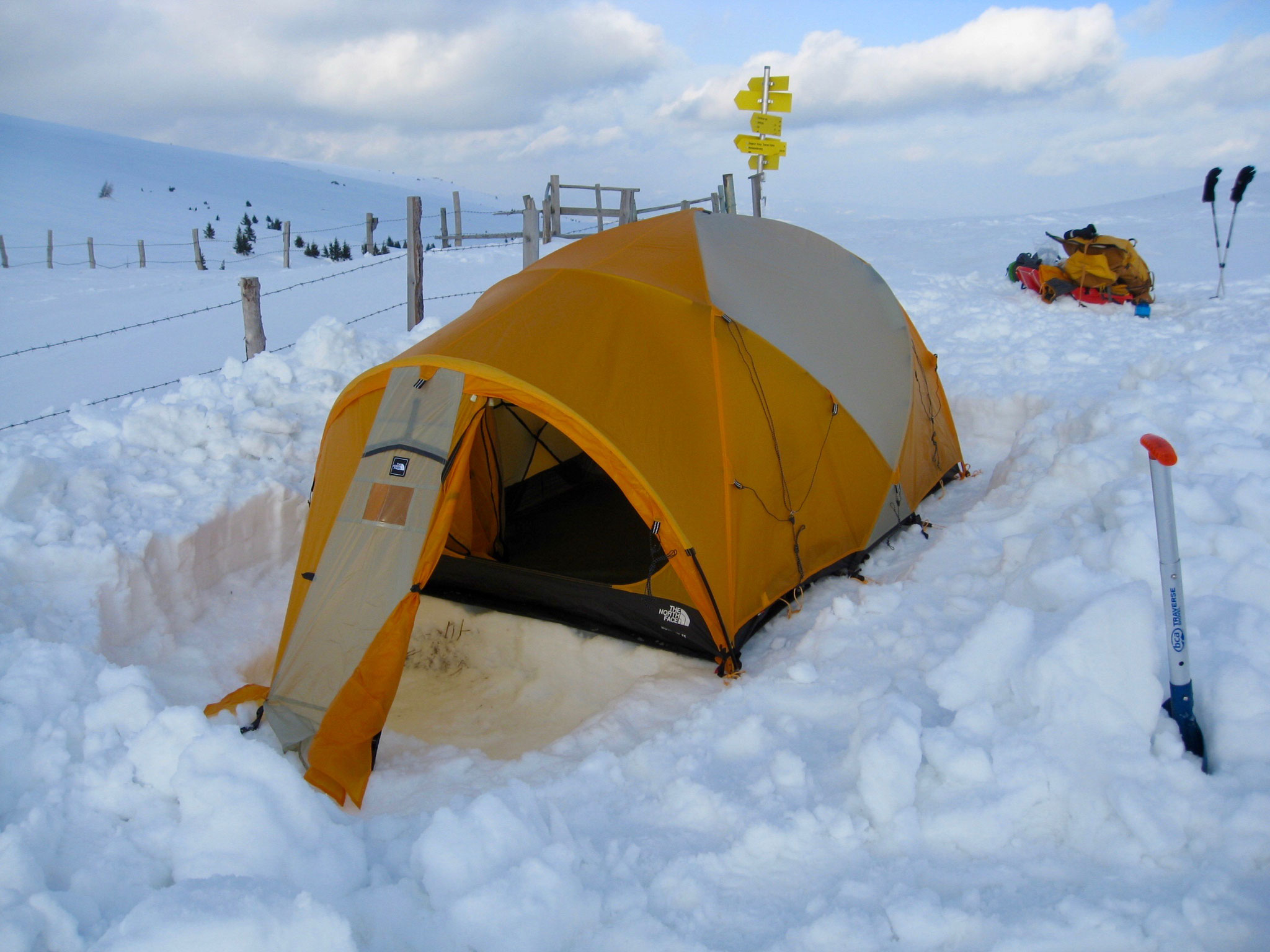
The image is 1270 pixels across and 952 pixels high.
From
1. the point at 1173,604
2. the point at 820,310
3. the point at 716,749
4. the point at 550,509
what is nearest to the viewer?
the point at 1173,604

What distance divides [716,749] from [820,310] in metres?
3.03

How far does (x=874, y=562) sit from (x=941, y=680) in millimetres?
1987

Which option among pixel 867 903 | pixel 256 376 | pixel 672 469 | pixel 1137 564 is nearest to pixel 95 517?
pixel 256 376

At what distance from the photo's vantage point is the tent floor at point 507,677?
13.2 ft

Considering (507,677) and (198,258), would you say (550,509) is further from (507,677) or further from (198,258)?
(198,258)

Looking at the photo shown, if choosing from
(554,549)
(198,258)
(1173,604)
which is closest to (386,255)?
(198,258)

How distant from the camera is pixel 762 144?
562 inches

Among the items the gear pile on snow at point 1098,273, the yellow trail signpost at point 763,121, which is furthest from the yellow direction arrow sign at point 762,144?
the gear pile on snow at point 1098,273

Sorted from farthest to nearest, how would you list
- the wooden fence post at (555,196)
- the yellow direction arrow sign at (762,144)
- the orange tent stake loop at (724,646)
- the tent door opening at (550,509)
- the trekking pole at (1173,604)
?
1. the yellow direction arrow sign at (762,144)
2. the wooden fence post at (555,196)
3. the tent door opening at (550,509)
4. the orange tent stake loop at (724,646)
5. the trekking pole at (1173,604)

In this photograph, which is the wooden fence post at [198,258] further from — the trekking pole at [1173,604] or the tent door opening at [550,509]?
the trekking pole at [1173,604]

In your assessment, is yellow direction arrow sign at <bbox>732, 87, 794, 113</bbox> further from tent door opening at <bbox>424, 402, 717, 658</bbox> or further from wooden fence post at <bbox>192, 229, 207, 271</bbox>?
wooden fence post at <bbox>192, 229, 207, 271</bbox>

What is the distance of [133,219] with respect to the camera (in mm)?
27734

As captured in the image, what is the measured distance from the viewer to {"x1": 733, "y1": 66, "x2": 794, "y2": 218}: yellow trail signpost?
13.8m

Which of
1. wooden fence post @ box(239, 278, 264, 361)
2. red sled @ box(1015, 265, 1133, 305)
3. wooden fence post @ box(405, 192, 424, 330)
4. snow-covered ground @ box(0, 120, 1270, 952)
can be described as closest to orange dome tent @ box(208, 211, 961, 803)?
snow-covered ground @ box(0, 120, 1270, 952)
